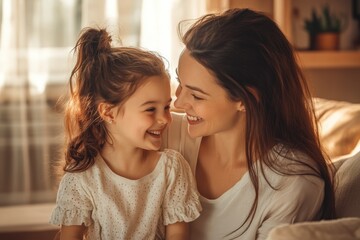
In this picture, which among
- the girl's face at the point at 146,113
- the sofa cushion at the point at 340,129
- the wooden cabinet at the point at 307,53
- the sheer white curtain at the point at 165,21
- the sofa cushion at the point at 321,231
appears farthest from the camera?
the sheer white curtain at the point at 165,21


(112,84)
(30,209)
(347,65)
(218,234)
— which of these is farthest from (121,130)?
(347,65)

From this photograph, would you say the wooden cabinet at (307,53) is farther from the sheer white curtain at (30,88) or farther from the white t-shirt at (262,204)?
the white t-shirt at (262,204)

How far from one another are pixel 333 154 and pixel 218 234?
0.55 meters

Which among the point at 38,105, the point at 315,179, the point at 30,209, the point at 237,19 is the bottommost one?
the point at 30,209

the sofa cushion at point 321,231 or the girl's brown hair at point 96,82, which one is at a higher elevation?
the girl's brown hair at point 96,82

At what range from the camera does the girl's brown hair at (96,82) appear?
1.61 meters

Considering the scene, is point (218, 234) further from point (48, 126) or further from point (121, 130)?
point (48, 126)

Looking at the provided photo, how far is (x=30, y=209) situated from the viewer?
2871 millimetres

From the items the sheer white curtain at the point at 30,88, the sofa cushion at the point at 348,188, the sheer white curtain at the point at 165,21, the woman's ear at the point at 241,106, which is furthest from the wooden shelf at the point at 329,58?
the woman's ear at the point at 241,106

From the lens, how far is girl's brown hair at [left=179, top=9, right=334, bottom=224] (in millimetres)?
1631

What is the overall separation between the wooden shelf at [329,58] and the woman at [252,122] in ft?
6.94

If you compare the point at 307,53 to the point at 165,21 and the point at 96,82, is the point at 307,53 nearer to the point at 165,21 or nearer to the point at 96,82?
the point at 165,21

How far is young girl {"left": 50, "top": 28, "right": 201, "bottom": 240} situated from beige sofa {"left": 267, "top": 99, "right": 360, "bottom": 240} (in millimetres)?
407

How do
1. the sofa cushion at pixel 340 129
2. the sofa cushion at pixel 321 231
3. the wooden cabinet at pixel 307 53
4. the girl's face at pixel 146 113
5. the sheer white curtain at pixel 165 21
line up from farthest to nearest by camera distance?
the sheer white curtain at pixel 165 21 → the wooden cabinet at pixel 307 53 → the sofa cushion at pixel 340 129 → the girl's face at pixel 146 113 → the sofa cushion at pixel 321 231
